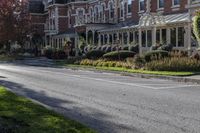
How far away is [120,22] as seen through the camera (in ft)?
165

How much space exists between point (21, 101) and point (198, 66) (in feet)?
48.0

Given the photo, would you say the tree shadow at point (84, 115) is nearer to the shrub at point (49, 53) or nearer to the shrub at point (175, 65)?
the shrub at point (175, 65)

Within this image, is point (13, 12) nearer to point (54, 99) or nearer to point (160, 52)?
point (160, 52)

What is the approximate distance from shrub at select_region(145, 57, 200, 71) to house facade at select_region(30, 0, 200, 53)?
519 centimetres

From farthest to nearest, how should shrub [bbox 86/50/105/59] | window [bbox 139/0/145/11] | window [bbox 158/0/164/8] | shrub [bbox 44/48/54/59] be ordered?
shrub [bbox 44/48/54/59]
window [bbox 139/0/145/11]
window [bbox 158/0/164/8]
shrub [bbox 86/50/105/59]

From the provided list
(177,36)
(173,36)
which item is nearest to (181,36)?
(177,36)

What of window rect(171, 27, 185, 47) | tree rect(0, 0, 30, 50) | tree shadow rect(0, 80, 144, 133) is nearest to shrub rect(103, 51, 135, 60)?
window rect(171, 27, 185, 47)

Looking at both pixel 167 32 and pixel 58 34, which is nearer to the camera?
pixel 167 32

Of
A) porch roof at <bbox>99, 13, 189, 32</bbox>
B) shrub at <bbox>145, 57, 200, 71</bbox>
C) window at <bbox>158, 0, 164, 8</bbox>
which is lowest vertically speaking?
shrub at <bbox>145, 57, 200, 71</bbox>

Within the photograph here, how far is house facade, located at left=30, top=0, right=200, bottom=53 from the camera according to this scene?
1400 inches

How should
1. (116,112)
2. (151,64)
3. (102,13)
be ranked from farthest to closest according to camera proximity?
(102,13)
(151,64)
(116,112)

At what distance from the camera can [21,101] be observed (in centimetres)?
1245

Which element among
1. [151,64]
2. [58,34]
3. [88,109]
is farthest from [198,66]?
[58,34]

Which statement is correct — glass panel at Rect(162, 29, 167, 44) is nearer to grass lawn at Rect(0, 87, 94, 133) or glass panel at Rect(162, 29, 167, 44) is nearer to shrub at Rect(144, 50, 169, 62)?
shrub at Rect(144, 50, 169, 62)
